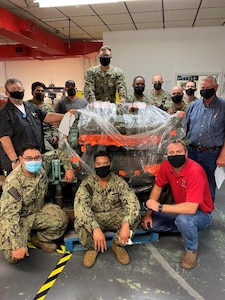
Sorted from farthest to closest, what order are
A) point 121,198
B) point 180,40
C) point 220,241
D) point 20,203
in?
point 180,40, point 220,241, point 121,198, point 20,203

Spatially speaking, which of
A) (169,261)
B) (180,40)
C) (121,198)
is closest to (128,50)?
(180,40)

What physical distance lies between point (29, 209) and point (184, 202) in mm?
1407

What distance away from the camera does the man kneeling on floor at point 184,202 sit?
2.12 metres

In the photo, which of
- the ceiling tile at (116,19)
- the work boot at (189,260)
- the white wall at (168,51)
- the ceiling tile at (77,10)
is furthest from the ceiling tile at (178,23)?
the work boot at (189,260)

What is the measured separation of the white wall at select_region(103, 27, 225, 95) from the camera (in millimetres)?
5492

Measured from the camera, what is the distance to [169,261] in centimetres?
216

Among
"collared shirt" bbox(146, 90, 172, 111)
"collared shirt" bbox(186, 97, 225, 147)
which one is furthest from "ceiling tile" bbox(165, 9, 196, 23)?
"collared shirt" bbox(186, 97, 225, 147)

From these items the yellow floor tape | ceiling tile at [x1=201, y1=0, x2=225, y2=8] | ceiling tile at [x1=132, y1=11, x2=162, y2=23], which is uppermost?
ceiling tile at [x1=201, y1=0, x2=225, y2=8]

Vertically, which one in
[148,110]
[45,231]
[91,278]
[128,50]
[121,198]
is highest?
[128,50]

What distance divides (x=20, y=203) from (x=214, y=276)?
1693mm

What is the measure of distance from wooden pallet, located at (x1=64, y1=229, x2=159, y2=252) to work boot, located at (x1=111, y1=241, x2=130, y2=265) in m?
0.13

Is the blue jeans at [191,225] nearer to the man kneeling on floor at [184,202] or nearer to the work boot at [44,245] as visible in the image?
the man kneeling on floor at [184,202]

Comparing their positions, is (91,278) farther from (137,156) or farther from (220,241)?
(220,241)

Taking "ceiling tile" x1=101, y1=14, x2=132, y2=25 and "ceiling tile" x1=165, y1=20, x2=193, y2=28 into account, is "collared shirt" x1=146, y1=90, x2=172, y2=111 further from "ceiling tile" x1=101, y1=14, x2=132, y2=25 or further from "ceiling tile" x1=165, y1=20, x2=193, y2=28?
"ceiling tile" x1=165, y1=20, x2=193, y2=28
